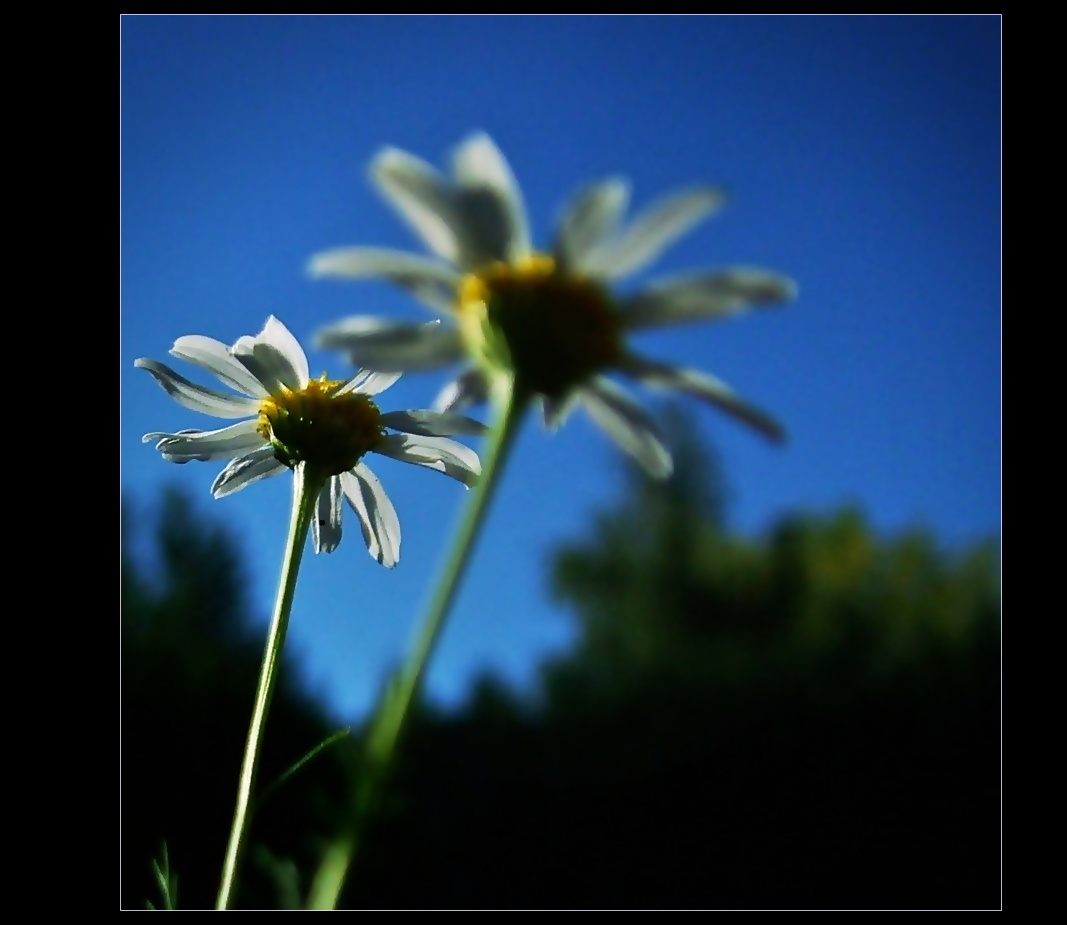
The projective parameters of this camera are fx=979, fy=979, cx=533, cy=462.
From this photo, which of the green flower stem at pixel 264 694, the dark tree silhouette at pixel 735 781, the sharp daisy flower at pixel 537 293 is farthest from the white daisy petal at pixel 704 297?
the dark tree silhouette at pixel 735 781

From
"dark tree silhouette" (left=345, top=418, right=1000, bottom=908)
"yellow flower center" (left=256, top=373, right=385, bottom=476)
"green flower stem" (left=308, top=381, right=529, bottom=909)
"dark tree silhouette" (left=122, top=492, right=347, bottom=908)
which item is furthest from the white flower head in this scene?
"dark tree silhouette" (left=345, top=418, right=1000, bottom=908)

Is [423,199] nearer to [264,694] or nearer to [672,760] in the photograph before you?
[264,694]

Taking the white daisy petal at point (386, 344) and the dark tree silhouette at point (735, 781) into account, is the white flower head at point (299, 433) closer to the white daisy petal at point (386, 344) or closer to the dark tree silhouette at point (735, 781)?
the white daisy petal at point (386, 344)

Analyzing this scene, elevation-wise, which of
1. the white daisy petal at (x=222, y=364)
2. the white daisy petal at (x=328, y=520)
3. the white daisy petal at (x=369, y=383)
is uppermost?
the white daisy petal at (x=222, y=364)

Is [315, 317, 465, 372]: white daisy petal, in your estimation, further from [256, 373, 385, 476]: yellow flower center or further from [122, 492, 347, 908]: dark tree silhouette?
[122, 492, 347, 908]: dark tree silhouette

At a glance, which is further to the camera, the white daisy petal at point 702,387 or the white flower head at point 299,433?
the white flower head at point 299,433

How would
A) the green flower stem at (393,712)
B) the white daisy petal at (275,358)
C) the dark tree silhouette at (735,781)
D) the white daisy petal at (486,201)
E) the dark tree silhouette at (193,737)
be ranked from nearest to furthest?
1. the green flower stem at (393,712)
2. the white daisy petal at (486,201)
3. the white daisy petal at (275,358)
4. the dark tree silhouette at (193,737)
5. the dark tree silhouette at (735,781)
